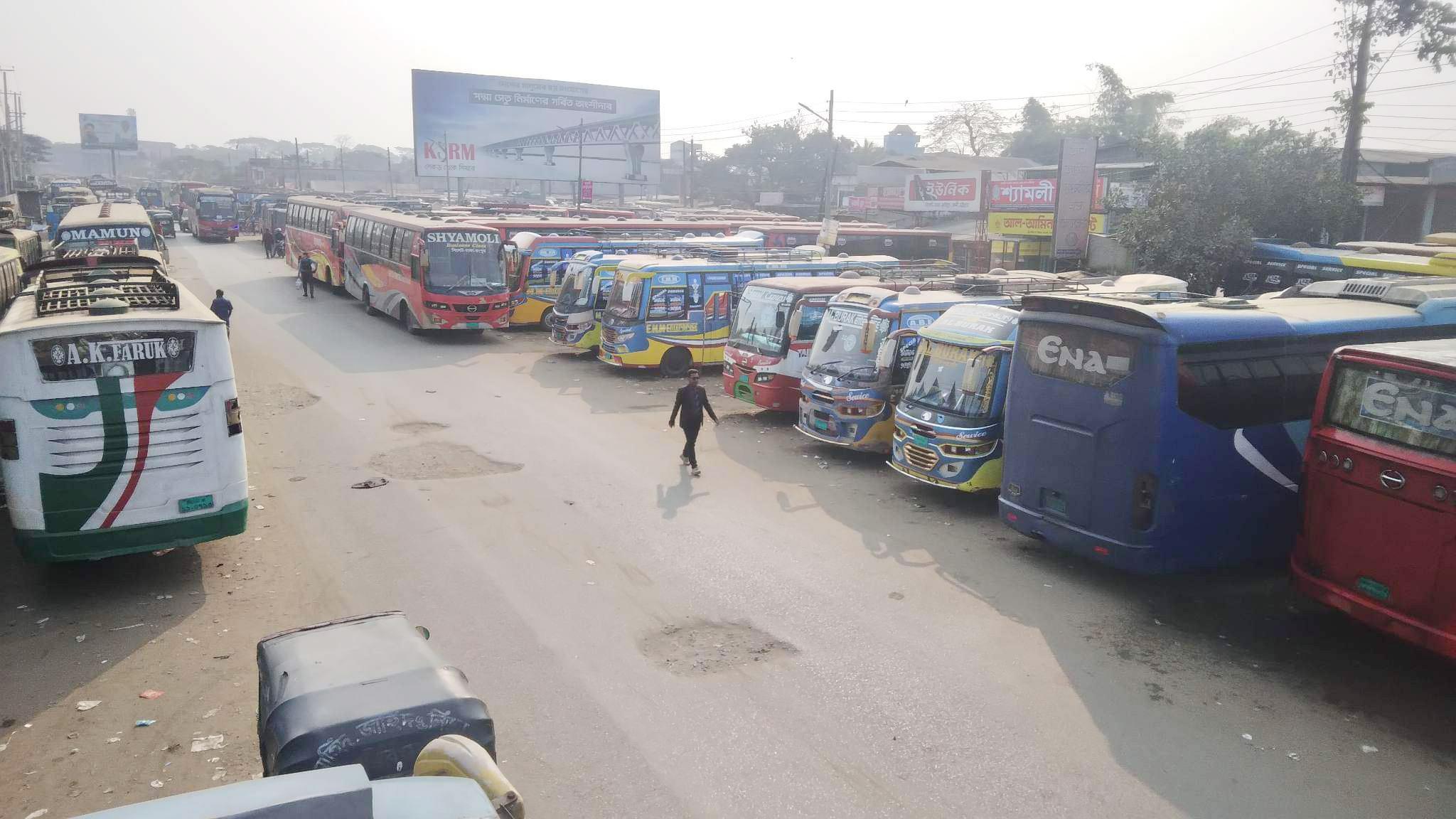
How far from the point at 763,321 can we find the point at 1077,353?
7.75m

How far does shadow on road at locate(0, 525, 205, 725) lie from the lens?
716 centimetres

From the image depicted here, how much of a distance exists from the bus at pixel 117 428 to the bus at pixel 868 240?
27043mm

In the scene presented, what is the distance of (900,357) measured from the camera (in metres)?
13.6

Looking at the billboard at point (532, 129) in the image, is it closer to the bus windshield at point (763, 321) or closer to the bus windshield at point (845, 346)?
the bus windshield at point (763, 321)

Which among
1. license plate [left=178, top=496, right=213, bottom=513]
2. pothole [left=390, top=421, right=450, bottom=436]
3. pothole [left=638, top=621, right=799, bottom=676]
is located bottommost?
pothole [left=638, top=621, right=799, bottom=676]

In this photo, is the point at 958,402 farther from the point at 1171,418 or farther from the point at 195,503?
the point at 195,503

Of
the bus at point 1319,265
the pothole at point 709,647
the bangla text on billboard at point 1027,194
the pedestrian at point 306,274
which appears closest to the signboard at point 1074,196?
the bus at point 1319,265

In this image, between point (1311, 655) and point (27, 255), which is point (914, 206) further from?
point (1311, 655)

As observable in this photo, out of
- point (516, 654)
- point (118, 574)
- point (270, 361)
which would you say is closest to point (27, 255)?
point (270, 361)

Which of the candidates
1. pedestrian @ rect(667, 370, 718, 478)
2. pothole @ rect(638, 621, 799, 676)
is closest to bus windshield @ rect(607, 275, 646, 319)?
pedestrian @ rect(667, 370, 718, 478)

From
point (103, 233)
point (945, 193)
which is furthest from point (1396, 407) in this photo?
point (945, 193)

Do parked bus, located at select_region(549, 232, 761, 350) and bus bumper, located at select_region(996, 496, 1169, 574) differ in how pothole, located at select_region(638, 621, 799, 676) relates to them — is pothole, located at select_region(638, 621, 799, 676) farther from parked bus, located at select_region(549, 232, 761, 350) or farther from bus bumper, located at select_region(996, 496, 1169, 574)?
parked bus, located at select_region(549, 232, 761, 350)

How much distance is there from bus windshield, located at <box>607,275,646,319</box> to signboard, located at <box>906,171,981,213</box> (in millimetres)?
29693

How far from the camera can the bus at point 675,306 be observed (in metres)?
19.9
